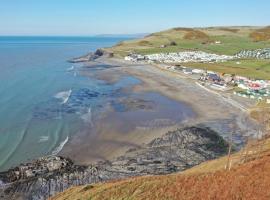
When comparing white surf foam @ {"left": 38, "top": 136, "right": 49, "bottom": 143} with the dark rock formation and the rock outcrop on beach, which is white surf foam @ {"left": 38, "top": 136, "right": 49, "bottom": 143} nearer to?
the rock outcrop on beach

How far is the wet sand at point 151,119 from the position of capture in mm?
49938

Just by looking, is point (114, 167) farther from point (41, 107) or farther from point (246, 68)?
point (246, 68)

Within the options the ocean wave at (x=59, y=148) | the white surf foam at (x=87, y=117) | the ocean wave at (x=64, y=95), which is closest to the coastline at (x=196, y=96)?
A: the white surf foam at (x=87, y=117)

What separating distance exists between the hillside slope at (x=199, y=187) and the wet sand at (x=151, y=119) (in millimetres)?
18017

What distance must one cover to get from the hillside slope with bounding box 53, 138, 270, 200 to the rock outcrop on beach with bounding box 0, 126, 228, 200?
907 centimetres

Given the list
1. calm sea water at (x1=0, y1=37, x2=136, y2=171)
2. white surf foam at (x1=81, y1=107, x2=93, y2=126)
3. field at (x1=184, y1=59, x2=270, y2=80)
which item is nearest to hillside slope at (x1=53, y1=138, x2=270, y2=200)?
calm sea water at (x1=0, y1=37, x2=136, y2=171)

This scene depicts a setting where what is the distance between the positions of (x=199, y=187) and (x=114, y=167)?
1858 cm

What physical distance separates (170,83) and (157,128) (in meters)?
45.3

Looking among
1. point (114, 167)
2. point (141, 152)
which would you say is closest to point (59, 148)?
point (114, 167)

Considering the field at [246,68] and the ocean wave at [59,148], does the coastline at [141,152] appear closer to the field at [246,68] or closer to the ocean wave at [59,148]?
the ocean wave at [59,148]

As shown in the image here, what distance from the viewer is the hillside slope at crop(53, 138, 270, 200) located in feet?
76.7

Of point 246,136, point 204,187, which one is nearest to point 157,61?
point 246,136

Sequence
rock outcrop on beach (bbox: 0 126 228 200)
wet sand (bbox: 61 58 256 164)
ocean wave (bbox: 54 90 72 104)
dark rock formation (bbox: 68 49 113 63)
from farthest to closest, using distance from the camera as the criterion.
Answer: dark rock formation (bbox: 68 49 113 63)
ocean wave (bbox: 54 90 72 104)
wet sand (bbox: 61 58 256 164)
rock outcrop on beach (bbox: 0 126 228 200)

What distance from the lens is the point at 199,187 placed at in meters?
24.6
